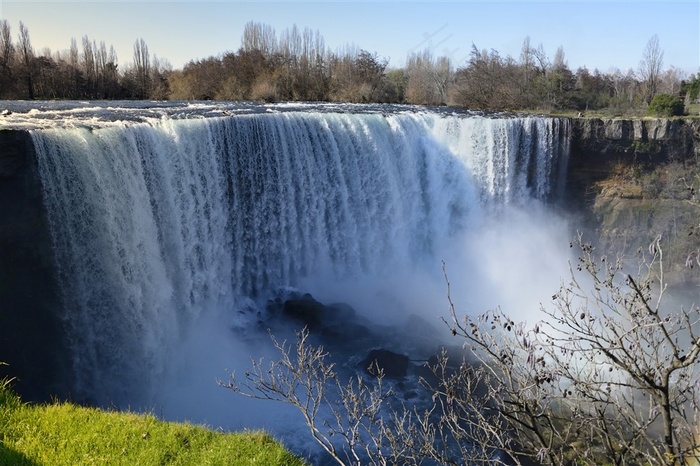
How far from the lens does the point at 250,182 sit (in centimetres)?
1368

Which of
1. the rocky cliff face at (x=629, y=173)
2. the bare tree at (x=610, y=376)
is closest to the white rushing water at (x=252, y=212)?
the rocky cliff face at (x=629, y=173)

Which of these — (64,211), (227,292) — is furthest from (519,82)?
(64,211)

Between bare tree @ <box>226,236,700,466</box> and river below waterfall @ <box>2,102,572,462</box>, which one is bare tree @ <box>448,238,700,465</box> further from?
river below waterfall @ <box>2,102,572,462</box>

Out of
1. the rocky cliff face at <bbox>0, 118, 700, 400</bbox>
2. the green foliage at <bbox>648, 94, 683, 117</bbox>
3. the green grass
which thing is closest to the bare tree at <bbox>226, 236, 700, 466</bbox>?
the green grass

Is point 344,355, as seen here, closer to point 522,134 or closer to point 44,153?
point 44,153

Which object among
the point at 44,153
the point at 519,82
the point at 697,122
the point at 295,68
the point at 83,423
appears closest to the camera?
the point at 83,423

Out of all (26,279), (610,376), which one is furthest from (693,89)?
(26,279)

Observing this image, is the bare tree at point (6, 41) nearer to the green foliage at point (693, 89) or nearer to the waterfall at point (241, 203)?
the waterfall at point (241, 203)

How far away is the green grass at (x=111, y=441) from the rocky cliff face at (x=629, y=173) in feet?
56.5

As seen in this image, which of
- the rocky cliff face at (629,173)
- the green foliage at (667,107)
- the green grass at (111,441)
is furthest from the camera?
the green foliage at (667,107)

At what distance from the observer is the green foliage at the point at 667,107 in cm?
2200

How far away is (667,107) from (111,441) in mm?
23409

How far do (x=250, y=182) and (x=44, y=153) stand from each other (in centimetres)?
519

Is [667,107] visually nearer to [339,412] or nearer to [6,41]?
[339,412]
